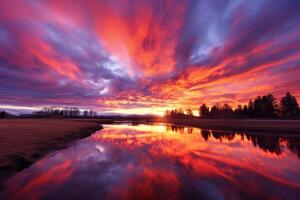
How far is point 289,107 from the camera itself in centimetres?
7762

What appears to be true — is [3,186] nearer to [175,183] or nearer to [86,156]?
[86,156]

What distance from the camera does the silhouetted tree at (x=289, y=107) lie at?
76.8 m

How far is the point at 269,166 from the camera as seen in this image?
39.2 feet

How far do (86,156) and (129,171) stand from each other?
6.01 meters

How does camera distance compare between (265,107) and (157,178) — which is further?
(265,107)

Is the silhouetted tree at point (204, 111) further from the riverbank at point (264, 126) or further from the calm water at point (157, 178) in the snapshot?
the calm water at point (157, 178)

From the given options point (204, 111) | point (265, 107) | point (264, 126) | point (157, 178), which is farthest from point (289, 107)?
point (157, 178)

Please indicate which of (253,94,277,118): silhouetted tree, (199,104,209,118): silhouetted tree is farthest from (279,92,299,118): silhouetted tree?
(199,104,209,118): silhouetted tree

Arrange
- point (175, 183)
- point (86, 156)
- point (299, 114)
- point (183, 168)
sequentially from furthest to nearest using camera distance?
point (299, 114) < point (86, 156) < point (183, 168) < point (175, 183)

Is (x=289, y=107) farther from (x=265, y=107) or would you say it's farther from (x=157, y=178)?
(x=157, y=178)

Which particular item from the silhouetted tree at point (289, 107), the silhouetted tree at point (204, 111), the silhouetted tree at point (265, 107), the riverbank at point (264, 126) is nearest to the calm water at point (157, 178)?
the riverbank at point (264, 126)

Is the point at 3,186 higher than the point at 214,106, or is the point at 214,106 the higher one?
the point at 214,106

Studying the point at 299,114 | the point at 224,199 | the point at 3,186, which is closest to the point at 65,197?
the point at 3,186

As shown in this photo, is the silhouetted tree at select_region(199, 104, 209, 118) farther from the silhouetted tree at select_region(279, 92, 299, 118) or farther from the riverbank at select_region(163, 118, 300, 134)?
the riverbank at select_region(163, 118, 300, 134)
